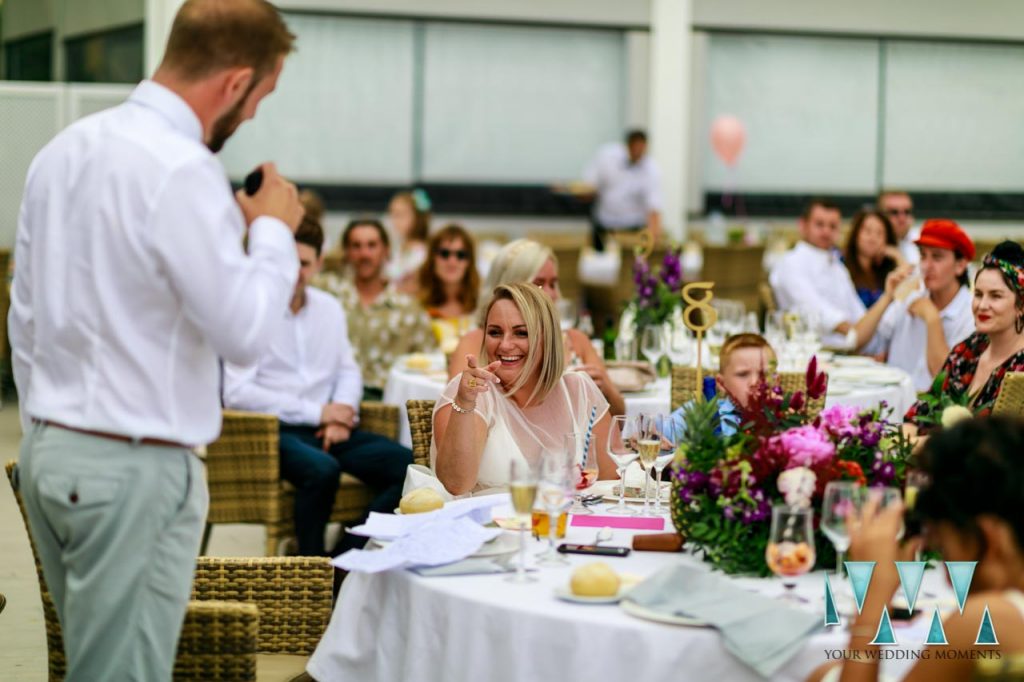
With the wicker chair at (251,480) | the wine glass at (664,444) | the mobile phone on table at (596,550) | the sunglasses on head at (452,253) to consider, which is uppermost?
the sunglasses on head at (452,253)

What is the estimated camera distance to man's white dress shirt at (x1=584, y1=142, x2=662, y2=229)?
512 inches

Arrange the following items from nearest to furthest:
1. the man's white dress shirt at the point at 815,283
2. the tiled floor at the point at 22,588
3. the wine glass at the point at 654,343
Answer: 1. the tiled floor at the point at 22,588
2. the wine glass at the point at 654,343
3. the man's white dress shirt at the point at 815,283

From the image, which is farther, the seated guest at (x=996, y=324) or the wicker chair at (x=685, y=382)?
the wicker chair at (x=685, y=382)

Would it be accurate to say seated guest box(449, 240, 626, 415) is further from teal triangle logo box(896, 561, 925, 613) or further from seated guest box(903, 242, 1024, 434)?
teal triangle logo box(896, 561, 925, 613)

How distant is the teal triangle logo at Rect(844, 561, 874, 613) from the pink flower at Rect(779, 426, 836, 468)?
273 mm

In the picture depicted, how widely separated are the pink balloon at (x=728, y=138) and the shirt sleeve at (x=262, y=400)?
29.1 feet

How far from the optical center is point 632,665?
7.51ft

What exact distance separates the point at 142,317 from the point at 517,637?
2.71 ft

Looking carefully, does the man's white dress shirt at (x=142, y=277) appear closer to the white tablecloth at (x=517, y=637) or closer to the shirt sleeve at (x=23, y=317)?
the shirt sleeve at (x=23, y=317)

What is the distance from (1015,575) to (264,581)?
163 centimetres

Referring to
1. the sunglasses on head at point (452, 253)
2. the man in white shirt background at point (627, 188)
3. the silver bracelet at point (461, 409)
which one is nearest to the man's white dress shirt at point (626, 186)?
the man in white shirt background at point (627, 188)

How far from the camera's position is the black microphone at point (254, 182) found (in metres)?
2.37

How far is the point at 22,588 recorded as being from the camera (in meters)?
5.20

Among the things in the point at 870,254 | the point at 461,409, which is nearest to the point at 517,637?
the point at 461,409
